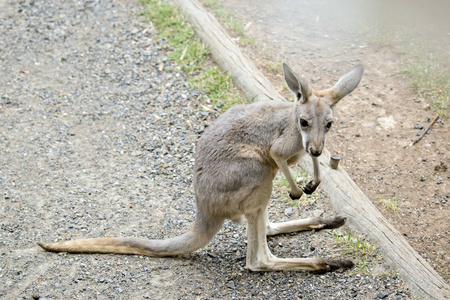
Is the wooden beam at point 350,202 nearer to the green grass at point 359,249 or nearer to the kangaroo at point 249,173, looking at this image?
the green grass at point 359,249

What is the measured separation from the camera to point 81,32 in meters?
7.66

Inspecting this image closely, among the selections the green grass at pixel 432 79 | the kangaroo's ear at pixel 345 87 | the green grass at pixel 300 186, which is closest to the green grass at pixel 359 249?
the green grass at pixel 300 186

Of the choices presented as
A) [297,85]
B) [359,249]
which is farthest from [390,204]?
[297,85]

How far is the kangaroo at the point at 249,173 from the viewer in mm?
3793

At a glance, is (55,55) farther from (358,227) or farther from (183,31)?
(358,227)

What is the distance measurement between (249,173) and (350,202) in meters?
1.12

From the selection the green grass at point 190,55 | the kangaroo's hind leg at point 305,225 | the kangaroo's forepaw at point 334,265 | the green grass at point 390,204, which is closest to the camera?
the kangaroo's forepaw at point 334,265

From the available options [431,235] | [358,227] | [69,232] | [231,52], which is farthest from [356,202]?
[231,52]

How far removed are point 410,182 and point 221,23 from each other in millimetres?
3766

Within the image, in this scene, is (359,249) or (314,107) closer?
(314,107)

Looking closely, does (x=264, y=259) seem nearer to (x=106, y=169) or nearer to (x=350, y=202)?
(x=350, y=202)

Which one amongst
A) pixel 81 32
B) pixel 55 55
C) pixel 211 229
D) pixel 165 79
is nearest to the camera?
pixel 211 229

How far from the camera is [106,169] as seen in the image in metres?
5.31

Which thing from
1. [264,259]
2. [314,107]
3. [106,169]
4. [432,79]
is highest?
[314,107]
